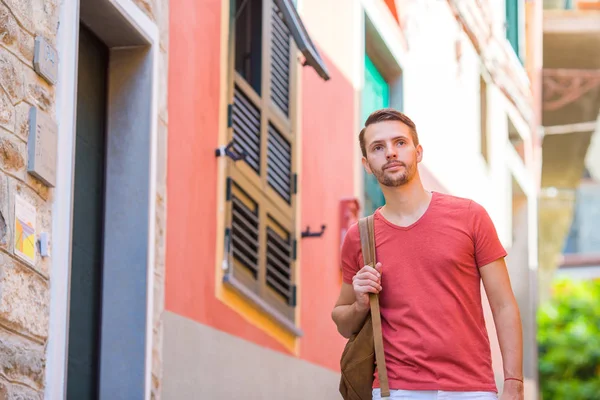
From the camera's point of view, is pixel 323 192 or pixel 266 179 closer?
pixel 266 179

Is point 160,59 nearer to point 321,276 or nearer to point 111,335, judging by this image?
point 111,335

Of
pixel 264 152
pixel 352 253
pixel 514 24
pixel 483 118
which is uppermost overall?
pixel 514 24

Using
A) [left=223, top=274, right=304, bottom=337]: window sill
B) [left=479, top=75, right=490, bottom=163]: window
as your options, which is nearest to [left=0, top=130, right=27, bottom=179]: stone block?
[left=223, top=274, right=304, bottom=337]: window sill

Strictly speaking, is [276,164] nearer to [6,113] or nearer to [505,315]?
[6,113]

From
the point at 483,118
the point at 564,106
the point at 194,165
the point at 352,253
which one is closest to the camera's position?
the point at 352,253

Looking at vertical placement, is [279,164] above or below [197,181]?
above

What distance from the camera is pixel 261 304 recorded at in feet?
24.3

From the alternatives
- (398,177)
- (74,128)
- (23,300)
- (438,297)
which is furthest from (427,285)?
(74,128)

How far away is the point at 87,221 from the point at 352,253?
5.76 feet

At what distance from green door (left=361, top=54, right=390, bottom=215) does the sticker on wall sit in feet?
19.0

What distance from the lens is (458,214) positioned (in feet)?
14.2

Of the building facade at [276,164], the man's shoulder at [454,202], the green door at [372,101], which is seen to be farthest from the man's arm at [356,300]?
the green door at [372,101]

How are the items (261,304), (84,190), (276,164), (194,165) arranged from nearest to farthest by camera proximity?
(84,190) < (194,165) < (261,304) < (276,164)

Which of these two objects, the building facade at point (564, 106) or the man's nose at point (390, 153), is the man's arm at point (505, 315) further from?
the building facade at point (564, 106)
